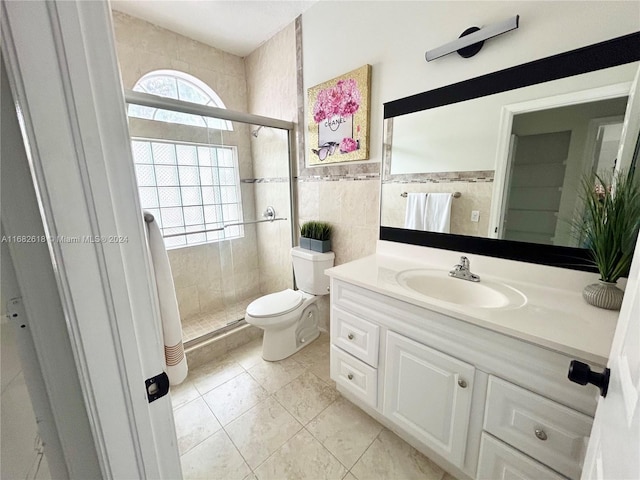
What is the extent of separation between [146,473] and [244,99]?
9.26ft

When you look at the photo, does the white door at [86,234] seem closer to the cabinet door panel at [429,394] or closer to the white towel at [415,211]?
the cabinet door panel at [429,394]

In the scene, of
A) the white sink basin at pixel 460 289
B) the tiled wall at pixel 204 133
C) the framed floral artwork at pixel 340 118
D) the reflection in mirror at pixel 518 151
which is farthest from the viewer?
the tiled wall at pixel 204 133

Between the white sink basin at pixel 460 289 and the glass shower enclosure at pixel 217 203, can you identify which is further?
the glass shower enclosure at pixel 217 203

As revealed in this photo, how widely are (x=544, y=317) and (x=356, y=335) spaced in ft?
2.63

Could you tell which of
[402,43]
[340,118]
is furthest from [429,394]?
[402,43]

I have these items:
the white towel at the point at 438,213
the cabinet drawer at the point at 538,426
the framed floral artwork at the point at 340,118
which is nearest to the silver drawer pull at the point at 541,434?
the cabinet drawer at the point at 538,426

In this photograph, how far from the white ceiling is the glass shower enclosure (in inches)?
26.5

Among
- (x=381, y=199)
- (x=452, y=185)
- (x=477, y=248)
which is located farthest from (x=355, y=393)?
(x=452, y=185)

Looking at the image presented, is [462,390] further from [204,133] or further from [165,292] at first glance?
[204,133]

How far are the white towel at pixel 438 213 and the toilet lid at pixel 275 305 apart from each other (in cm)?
110

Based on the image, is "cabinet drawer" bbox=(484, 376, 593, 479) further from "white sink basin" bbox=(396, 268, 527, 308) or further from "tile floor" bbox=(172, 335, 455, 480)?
"tile floor" bbox=(172, 335, 455, 480)

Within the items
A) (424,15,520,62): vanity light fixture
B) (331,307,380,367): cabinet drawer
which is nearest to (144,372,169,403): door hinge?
(331,307,380,367): cabinet drawer

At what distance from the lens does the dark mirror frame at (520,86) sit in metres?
0.97

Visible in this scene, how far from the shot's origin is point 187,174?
225 centimetres
